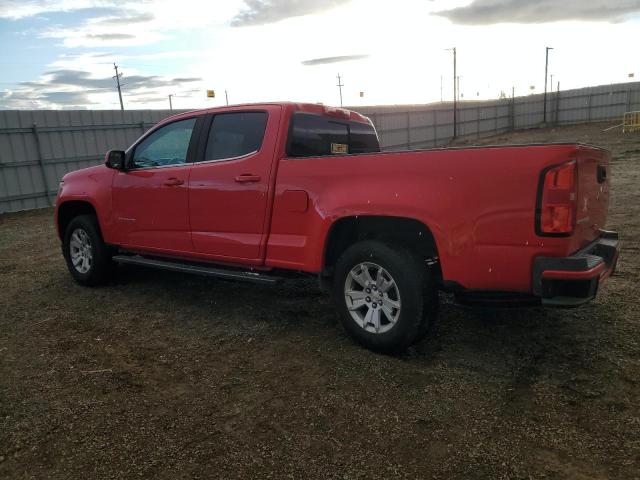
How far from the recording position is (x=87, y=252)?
5559mm

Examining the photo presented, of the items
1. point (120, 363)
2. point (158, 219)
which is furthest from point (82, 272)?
point (120, 363)

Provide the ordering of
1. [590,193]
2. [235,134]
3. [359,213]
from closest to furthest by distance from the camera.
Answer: [590,193]
[359,213]
[235,134]

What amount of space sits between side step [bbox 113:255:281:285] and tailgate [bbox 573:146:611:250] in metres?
2.16

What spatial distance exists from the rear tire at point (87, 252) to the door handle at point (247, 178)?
2300 mm

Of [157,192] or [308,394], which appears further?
[157,192]

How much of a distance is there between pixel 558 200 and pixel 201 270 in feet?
9.64

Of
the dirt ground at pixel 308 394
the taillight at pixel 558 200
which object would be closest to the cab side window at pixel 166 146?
the dirt ground at pixel 308 394

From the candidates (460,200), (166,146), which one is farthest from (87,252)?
(460,200)

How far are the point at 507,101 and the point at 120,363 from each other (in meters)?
48.0

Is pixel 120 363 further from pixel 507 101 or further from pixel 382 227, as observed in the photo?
pixel 507 101

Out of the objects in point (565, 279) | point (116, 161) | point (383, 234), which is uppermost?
point (116, 161)

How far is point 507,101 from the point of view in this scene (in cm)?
4541

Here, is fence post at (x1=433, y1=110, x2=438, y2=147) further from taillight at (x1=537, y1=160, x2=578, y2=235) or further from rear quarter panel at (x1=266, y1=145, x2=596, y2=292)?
taillight at (x1=537, y1=160, x2=578, y2=235)

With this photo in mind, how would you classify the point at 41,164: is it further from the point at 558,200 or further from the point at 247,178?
the point at 558,200
